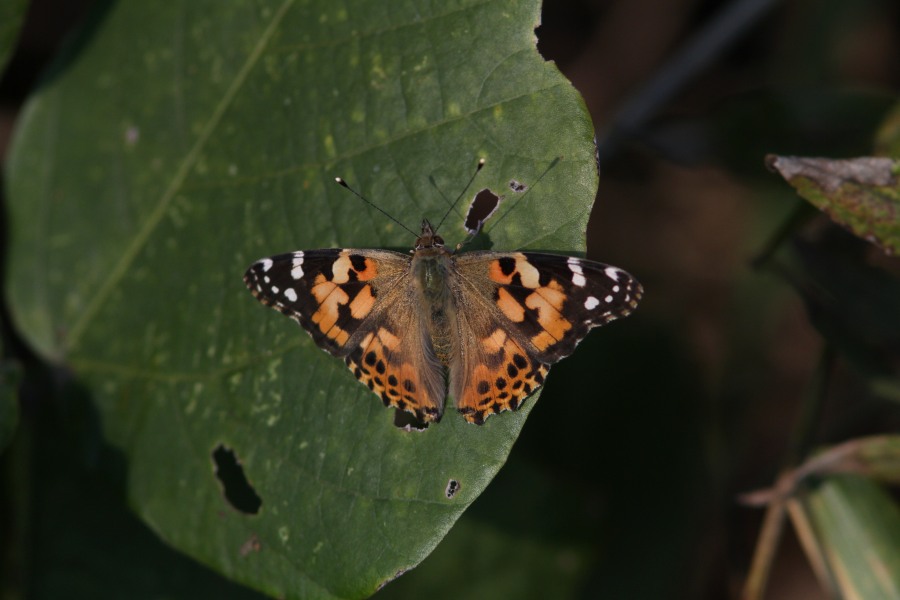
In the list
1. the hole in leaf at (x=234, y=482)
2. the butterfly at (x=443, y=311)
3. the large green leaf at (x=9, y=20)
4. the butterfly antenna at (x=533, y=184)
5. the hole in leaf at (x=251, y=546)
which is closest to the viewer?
the butterfly antenna at (x=533, y=184)

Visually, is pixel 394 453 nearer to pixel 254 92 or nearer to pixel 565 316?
pixel 565 316

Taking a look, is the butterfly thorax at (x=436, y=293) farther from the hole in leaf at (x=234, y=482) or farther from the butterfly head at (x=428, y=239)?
the hole in leaf at (x=234, y=482)

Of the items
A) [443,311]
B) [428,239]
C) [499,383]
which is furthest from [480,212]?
[499,383]

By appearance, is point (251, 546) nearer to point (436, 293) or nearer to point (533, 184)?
point (436, 293)

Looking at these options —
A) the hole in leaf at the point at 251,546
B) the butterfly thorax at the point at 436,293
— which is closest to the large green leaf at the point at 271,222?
the hole in leaf at the point at 251,546

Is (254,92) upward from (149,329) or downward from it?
upward

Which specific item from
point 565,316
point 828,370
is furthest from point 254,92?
point 828,370
